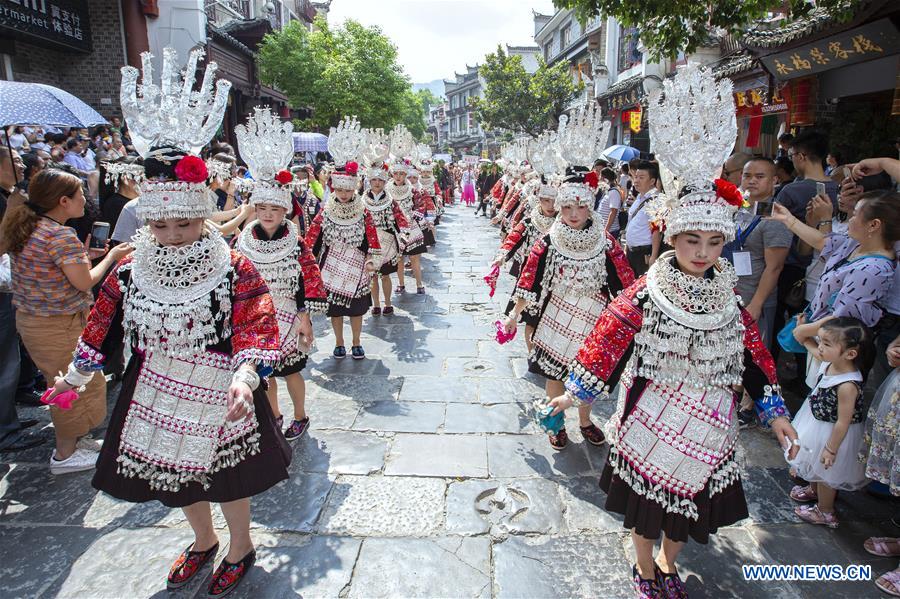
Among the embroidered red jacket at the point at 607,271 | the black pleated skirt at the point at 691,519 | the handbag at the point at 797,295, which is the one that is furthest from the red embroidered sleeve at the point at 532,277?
the handbag at the point at 797,295

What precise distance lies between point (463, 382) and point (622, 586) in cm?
269

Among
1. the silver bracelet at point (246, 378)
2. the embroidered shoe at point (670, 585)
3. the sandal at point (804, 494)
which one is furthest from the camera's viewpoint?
the sandal at point (804, 494)

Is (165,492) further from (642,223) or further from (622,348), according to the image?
(642,223)

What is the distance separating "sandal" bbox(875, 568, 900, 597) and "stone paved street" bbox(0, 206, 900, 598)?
0.05 meters

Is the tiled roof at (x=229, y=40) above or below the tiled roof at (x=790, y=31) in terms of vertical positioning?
above

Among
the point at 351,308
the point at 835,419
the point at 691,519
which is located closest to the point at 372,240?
the point at 351,308

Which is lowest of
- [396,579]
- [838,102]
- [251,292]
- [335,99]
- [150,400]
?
[396,579]

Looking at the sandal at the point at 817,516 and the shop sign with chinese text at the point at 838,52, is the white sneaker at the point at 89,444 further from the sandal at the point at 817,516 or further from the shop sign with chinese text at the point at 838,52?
the shop sign with chinese text at the point at 838,52

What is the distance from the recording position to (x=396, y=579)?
2721 millimetres

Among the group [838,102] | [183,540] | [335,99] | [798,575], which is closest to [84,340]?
[183,540]

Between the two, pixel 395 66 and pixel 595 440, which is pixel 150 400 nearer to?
pixel 595 440

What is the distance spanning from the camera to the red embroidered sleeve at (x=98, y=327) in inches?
100

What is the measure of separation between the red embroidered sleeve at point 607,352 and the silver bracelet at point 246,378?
141cm

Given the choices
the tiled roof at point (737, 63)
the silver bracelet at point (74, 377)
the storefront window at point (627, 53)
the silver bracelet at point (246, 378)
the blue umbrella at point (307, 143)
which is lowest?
the silver bracelet at point (74, 377)
